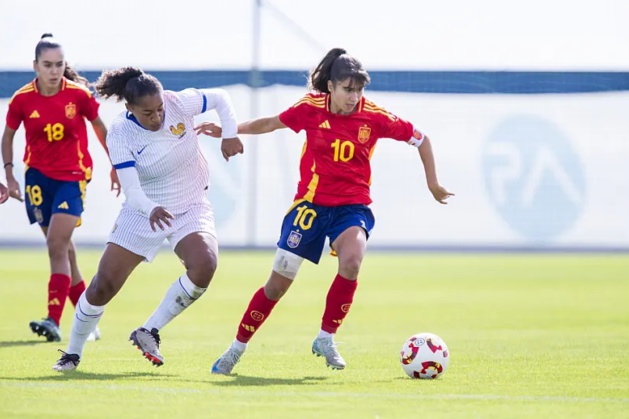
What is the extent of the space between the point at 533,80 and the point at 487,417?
16.3 meters

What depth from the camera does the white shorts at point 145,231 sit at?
321 inches

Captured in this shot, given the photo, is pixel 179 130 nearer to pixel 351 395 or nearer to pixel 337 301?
pixel 337 301

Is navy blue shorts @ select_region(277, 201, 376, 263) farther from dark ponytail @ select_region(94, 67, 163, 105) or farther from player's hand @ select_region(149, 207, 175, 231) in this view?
dark ponytail @ select_region(94, 67, 163, 105)

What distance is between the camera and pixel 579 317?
42.5ft

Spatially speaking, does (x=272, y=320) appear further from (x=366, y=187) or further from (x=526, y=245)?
(x=526, y=245)

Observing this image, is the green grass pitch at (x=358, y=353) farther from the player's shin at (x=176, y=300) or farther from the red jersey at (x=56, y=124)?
the red jersey at (x=56, y=124)

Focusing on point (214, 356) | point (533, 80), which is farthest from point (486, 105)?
point (214, 356)

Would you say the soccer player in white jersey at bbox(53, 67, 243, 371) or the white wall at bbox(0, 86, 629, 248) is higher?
the soccer player in white jersey at bbox(53, 67, 243, 371)

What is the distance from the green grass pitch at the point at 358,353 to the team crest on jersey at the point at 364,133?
146cm

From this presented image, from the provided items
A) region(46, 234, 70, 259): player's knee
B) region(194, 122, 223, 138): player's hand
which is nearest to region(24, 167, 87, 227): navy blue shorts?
region(46, 234, 70, 259): player's knee

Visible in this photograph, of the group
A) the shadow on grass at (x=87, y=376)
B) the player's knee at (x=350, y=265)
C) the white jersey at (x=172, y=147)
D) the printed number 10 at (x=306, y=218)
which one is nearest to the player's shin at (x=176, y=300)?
the shadow on grass at (x=87, y=376)

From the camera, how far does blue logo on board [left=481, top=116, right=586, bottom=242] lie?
21469 millimetres

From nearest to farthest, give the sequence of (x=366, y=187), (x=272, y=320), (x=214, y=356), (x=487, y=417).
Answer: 1. (x=487, y=417)
2. (x=366, y=187)
3. (x=214, y=356)
4. (x=272, y=320)

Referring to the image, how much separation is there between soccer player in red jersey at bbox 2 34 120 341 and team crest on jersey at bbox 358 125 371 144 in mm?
2920
